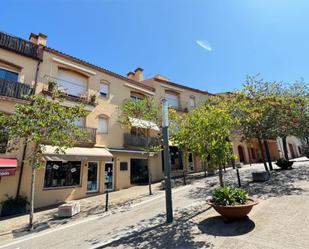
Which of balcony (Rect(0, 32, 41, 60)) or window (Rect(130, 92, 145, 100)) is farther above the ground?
balcony (Rect(0, 32, 41, 60))

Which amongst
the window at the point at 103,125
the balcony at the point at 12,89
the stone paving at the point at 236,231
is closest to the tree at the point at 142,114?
the window at the point at 103,125

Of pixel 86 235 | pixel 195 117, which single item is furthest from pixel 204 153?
pixel 86 235

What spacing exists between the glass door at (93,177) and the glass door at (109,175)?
2.84 ft

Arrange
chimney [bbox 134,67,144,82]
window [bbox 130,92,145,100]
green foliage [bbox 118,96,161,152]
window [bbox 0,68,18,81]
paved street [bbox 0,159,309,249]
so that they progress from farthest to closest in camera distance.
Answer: chimney [bbox 134,67,144,82], window [bbox 130,92,145,100], green foliage [bbox 118,96,161,152], window [bbox 0,68,18,81], paved street [bbox 0,159,309,249]

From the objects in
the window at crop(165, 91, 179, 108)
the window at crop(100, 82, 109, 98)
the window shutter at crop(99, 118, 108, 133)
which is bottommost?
the window shutter at crop(99, 118, 108, 133)

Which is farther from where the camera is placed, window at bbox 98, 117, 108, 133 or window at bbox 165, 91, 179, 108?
window at bbox 165, 91, 179, 108

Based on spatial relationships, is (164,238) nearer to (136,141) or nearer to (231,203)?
(231,203)

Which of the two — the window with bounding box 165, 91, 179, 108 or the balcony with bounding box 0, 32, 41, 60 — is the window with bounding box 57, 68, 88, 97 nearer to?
the balcony with bounding box 0, 32, 41, 60

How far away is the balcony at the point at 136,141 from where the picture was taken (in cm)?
1923

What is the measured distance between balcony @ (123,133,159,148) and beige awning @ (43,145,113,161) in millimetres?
2722

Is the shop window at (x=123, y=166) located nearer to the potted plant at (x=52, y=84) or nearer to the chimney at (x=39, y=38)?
the potted plant at (x=52, y=84)

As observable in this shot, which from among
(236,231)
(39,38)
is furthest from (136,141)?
(236,231)

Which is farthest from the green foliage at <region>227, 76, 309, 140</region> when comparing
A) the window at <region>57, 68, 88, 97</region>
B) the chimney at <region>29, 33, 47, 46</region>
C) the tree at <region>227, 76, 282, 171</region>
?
the chimney at <region>29, 33, 47, 46</region>

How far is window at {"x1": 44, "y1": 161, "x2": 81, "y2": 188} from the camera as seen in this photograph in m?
14.4
